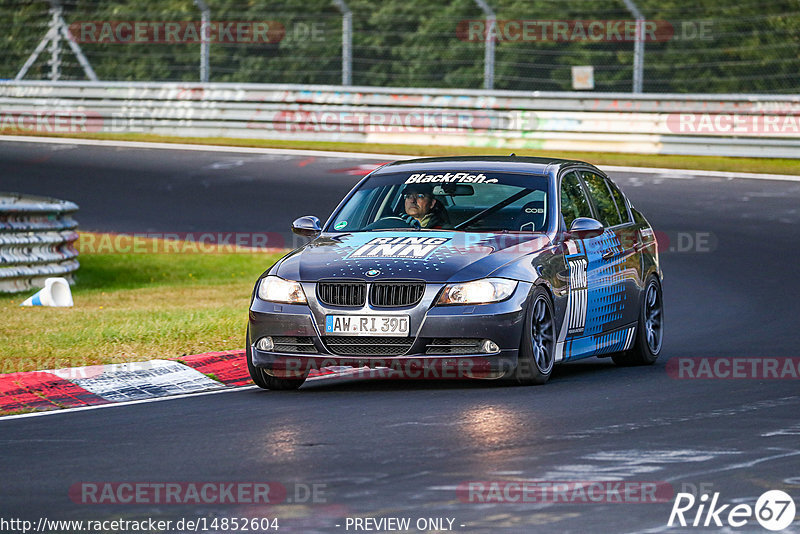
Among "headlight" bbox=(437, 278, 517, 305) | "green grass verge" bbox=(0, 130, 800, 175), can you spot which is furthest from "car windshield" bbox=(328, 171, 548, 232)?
"green grass verge" bbox=(0, 130, 800, 175)

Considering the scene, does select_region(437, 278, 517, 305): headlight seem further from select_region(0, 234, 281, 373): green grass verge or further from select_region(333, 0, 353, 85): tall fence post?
select_region(333, 0, 353, 85): tall fence post

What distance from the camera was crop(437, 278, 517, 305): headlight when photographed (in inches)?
368

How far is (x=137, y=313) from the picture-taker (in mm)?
13898

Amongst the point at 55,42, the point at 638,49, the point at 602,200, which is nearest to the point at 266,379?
the point at 602,200

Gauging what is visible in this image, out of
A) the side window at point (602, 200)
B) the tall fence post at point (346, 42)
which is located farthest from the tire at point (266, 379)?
the tall fence post at point (346, 42)

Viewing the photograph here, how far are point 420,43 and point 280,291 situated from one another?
2011 cm

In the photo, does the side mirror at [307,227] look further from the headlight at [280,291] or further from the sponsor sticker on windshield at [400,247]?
the headlight at [280,291]

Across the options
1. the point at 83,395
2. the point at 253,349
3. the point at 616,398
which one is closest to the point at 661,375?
the point at 616,398

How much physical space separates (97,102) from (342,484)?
25832 millimetres

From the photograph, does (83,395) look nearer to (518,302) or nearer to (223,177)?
(518,302)

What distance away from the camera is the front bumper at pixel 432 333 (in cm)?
930

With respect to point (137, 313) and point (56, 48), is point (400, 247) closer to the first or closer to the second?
point (137, 313)

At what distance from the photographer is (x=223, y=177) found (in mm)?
25328

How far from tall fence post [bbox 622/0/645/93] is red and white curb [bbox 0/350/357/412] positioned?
627 inches
